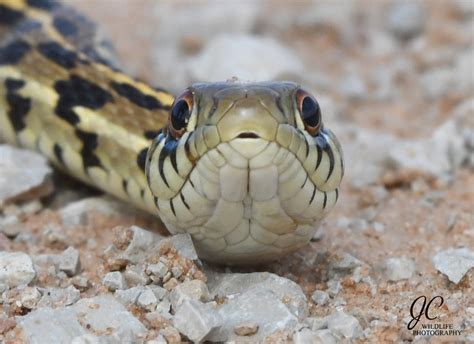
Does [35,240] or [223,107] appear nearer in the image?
[223,107]

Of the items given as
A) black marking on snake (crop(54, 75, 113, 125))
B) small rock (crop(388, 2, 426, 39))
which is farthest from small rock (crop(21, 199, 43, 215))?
small rock (crop(388, 2, 426, 39))

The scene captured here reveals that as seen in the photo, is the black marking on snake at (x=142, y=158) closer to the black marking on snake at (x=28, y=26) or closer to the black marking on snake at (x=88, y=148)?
the black marking on snake at (x=88, y=148)

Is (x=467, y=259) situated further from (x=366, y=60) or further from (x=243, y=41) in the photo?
(x=366, y=60)

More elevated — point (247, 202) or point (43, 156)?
point (247, 202)

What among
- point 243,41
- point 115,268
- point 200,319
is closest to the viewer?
point 200,319

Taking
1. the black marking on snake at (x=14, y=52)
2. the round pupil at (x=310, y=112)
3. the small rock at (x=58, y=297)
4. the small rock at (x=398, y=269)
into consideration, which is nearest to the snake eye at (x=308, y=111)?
the round pupil at (x=310, y=112)

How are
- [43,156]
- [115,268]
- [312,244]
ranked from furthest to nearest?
[43,156], [312,244], [115,268]

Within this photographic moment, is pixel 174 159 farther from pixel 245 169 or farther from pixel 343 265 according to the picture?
pixel 343 265

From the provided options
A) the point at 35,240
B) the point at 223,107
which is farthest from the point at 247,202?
the point at 35,240
